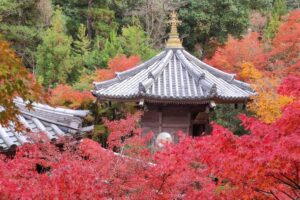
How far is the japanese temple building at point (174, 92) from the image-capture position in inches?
462

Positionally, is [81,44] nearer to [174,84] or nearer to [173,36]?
[173,36]

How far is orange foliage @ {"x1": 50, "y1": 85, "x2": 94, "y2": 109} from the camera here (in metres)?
18.1

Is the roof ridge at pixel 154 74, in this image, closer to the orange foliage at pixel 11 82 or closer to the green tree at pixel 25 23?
the orange foliage at pixel 11 82

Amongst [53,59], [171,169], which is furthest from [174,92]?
[53,59]

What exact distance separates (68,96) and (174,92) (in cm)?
749

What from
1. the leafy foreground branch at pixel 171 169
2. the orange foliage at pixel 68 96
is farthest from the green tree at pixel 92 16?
the leafy foreground branch at pixel 171 169

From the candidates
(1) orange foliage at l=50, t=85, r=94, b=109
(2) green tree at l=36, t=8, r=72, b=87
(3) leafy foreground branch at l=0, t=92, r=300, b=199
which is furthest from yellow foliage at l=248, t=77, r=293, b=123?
(2) green tree at l=36, t=8, r=72, b=87

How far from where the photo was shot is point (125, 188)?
589 cm

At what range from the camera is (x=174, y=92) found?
11977 millimetres

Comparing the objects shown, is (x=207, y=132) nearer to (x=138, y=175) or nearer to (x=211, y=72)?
(x=211, y=72)

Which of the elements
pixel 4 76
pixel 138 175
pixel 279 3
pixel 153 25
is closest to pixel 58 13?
pixel 153 25

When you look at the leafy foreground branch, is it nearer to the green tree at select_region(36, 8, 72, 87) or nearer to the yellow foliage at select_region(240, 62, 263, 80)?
the yellow foliage at select_region(240, 62, 263, 80)

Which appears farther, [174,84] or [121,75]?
[121,75]

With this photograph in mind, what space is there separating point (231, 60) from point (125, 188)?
16738mm
